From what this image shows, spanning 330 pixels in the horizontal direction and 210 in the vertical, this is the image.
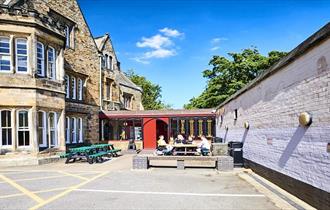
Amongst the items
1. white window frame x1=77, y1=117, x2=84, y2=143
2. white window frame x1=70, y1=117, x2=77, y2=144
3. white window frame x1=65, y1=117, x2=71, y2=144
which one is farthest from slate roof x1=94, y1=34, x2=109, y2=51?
white window frame x1=65, y1=117, x2=71, y2=144

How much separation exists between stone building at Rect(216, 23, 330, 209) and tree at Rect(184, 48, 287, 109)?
27.2m

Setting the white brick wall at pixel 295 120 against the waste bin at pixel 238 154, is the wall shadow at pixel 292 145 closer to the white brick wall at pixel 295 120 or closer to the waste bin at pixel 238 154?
the white brick wall at pixel 295 120

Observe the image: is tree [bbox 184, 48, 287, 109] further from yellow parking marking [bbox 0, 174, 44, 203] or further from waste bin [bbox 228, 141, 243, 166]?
yellow parking marking [bbox 0, 174, 44, 203]

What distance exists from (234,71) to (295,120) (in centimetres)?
3298

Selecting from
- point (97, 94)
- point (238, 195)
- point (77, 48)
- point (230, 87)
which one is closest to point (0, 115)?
point (77, 48)

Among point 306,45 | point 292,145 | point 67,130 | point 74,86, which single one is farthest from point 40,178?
point 74,86

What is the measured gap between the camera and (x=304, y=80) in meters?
7.29

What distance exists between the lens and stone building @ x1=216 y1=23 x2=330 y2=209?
628 cm

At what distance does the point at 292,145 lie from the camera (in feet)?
26.1

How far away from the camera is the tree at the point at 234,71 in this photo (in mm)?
38188

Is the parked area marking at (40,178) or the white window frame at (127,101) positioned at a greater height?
the white window frame at (127,101)

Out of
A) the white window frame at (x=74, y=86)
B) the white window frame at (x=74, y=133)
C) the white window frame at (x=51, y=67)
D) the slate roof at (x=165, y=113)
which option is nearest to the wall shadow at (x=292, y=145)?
the white window frame at (x=51, y=67)

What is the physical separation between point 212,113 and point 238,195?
18769 millimetres

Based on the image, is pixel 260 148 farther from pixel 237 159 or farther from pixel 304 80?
pixel 304 80
